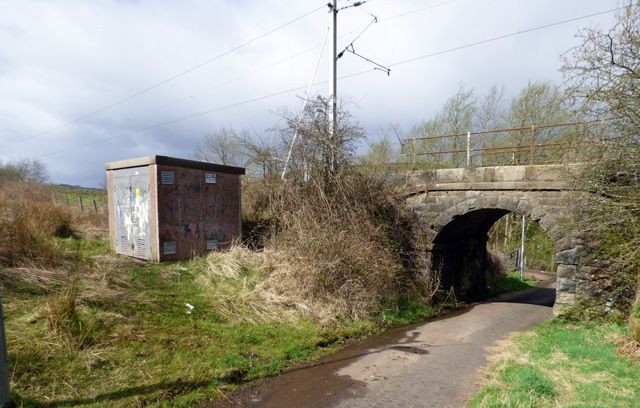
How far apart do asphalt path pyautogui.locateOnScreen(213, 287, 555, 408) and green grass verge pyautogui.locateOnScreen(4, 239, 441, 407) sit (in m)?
0.40

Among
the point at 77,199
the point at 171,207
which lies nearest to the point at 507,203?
the point at 171,207

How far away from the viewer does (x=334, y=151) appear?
1097 cm

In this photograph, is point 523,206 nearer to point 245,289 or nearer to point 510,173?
point 510,173

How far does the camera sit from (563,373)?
18.3ft

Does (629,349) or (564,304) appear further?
(564,304)

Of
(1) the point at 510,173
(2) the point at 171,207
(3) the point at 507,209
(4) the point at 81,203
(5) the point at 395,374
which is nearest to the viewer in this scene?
(5) the point at 395,374

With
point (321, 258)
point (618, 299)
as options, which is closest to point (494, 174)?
point (618, 299)

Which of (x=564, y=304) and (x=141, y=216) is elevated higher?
(x=141, y=216)

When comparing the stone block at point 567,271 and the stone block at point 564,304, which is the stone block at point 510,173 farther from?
the stone block at point 564,304

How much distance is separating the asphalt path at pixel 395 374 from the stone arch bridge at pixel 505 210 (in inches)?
80.5

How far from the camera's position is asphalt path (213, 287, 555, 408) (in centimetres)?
491

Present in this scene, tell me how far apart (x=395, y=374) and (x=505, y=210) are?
296 inches

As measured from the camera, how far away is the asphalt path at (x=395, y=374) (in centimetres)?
491

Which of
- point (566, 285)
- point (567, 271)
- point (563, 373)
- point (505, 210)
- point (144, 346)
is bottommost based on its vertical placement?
point (563, 373)
